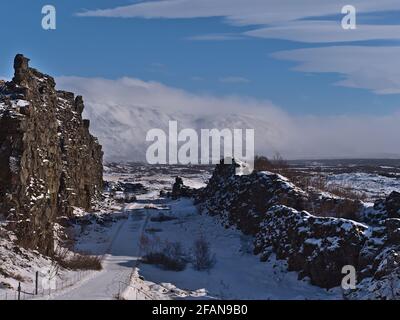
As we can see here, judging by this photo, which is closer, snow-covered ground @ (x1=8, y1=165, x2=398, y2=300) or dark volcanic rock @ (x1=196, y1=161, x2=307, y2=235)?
snow-covered ground @ (x1=8, y1=165, x2=398, y2=300)

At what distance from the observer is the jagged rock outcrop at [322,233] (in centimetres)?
3139

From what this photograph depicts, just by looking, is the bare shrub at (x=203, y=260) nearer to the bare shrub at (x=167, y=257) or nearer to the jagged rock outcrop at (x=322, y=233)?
the bare shrub at (x=167, y=257)

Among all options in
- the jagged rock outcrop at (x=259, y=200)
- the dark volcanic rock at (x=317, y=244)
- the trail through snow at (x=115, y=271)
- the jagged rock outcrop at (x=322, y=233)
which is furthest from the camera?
the jagged rock outcrop at (x=259, y=200)

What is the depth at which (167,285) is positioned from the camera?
119ft

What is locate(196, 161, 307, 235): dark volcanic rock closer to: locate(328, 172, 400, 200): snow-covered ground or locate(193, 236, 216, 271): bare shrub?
locate(193, 236, 216, 271): bare shrub

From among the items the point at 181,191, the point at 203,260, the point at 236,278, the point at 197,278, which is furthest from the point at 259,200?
the point at 181,191

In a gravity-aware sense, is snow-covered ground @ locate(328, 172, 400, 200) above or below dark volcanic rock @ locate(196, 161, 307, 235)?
below

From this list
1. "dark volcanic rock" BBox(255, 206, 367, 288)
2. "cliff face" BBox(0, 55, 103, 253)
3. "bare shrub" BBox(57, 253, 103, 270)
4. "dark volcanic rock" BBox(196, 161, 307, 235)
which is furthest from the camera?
"dark volcanic rock" BBox(196, 161, 307, 235)

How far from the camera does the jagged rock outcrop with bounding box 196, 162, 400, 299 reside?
103ft

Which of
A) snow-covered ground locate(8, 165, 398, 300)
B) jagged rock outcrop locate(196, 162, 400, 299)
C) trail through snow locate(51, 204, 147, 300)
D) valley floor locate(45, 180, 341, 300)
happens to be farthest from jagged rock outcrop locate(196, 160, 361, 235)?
trail through snow locate(51, 204, 147, 300)

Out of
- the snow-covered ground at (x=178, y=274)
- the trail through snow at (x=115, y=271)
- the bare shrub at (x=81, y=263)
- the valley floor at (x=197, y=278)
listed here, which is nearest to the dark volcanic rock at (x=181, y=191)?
the trail through snow at (x=115, y=271)

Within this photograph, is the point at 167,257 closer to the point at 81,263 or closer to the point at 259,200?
the point at 81,263
